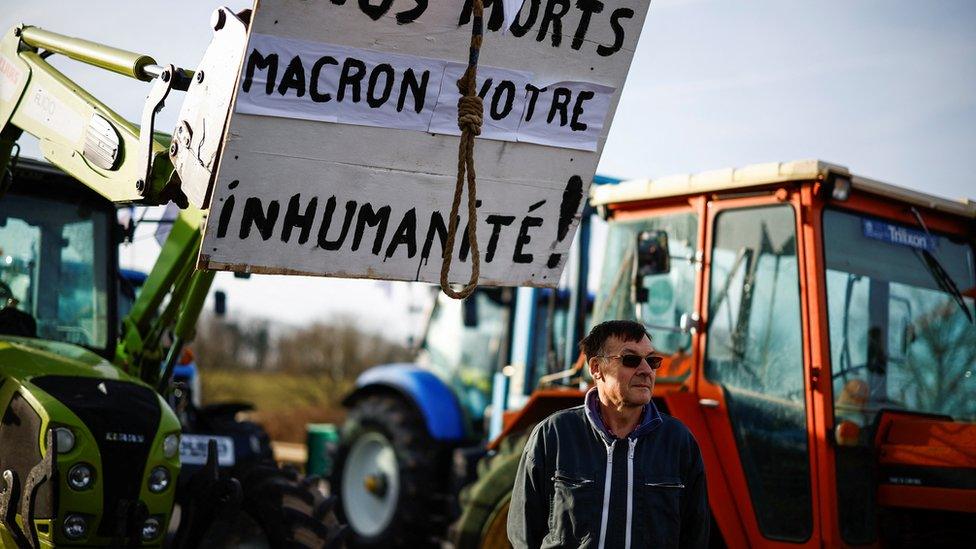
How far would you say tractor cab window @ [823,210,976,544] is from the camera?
475cm

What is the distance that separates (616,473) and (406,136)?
133 cm

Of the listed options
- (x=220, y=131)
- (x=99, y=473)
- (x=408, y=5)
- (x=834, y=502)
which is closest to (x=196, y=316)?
(x=99, y=473)

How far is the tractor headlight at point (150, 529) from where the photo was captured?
438 centimetres

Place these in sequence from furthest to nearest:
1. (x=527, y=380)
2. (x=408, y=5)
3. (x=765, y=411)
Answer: (x=527, y=380) < (x=765, y=411) < (x=408, y=5)

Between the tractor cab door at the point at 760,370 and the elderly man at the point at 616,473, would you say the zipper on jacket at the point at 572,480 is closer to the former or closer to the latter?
the elderly man at the point at 616,473

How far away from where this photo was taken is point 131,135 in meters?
4.11

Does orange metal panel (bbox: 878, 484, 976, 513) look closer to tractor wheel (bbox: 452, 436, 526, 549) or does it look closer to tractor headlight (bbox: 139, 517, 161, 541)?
tractor wheel (bbox: 452, 436, 526, 549)

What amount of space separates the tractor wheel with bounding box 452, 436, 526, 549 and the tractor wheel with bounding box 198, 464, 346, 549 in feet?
2.82

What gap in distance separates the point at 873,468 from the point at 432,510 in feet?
14.5

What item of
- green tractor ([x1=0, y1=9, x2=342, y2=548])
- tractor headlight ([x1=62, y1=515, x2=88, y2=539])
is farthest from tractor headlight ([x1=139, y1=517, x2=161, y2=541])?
tractor headlight ([x1=62, y1=515, x2=88, y2=539])

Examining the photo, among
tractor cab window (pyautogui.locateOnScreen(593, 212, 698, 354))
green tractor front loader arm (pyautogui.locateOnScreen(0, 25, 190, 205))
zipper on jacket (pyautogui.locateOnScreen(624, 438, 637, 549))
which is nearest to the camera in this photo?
zipper on jacket (pyautogui.locateOnScreen(624, 438, 637, 549))

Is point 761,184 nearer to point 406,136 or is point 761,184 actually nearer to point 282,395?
point 406,136

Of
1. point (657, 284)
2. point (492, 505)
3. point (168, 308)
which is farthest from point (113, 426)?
point (657, 284)

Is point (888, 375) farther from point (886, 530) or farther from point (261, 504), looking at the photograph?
point (261, 504)
